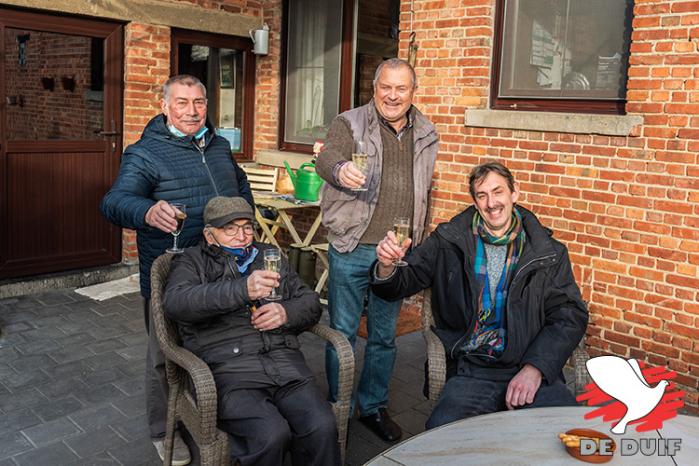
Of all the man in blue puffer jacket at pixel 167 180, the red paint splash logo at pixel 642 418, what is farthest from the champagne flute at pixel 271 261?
the red paint splash logo at pixel 642 418

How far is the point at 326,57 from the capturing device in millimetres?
7402

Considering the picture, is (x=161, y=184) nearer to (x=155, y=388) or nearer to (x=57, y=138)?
(x=155, y=388)

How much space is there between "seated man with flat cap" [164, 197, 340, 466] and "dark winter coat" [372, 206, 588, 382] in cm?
48

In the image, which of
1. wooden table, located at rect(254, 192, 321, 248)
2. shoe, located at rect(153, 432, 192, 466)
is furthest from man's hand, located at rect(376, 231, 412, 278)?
wooden table, located at rect(254, 192, 321, 248)

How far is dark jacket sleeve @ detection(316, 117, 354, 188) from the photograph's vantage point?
3.43 meters

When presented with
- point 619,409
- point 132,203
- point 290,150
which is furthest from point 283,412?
point 290,150

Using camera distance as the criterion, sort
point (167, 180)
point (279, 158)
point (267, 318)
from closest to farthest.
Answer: point (267, 318)
point (167, 180)
point (279, 158)

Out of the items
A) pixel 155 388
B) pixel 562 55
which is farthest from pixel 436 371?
pixel 562 55

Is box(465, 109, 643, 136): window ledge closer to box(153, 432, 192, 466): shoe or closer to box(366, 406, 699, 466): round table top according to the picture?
box(366, 406, 699, 466): round table top

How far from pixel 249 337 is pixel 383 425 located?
1135 millimetres

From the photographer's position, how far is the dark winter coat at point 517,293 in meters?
3.03

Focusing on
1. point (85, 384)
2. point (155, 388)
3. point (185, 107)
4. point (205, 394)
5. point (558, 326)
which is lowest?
point (85, 384)

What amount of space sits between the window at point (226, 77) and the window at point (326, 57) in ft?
1.31

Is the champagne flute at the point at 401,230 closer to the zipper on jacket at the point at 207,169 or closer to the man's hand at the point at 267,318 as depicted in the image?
the man's hand at the point at 267,318
